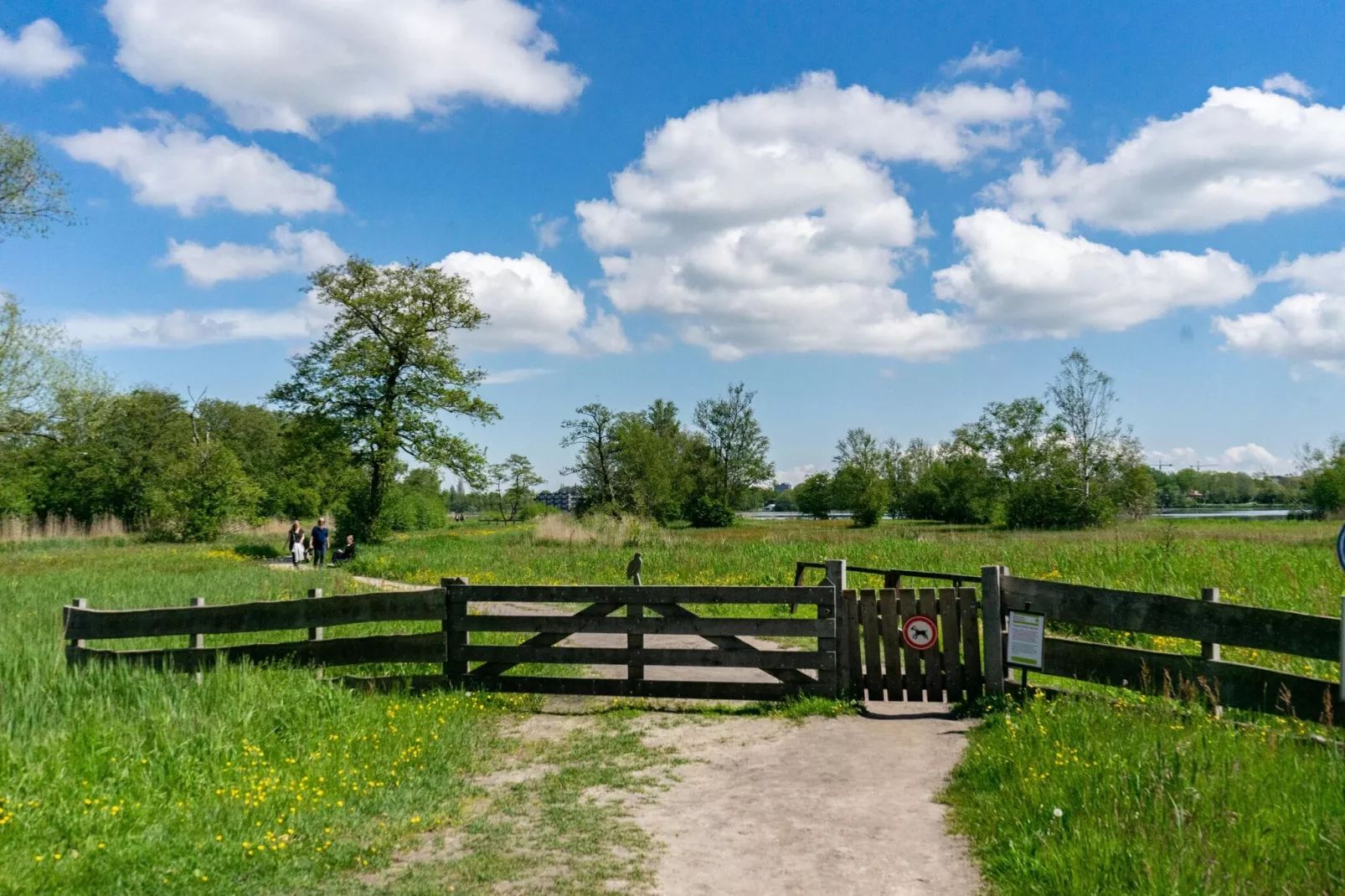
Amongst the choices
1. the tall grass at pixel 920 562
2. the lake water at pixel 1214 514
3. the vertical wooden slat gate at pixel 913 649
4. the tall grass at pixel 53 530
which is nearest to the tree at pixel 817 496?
the lake water at pixel 1214 514

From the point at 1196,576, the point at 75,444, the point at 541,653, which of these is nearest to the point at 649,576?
the point at 1196,576

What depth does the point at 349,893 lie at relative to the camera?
4.68 m

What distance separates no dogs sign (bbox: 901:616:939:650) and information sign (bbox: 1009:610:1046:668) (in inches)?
30.4

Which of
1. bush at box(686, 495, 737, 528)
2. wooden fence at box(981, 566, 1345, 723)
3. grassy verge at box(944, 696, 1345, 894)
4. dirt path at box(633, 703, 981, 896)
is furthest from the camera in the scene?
bush at box(686, 495, 737, 528)

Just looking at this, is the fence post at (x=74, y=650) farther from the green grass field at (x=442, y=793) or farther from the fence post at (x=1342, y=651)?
the fence post at (x=1342, y=651)

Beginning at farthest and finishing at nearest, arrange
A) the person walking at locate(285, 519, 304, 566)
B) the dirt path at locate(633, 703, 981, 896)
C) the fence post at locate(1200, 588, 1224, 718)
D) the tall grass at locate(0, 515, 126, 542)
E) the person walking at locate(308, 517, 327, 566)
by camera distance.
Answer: the tall grass at locate(0, 515, 126, 542) → the person walking at locate(308, 517, 327, 566) → the person walking at locate(285, 519, 304, 566) → the fence post at locate(1200, 588, 1224, 718) → the dirt path at locate(633, 703, 981, 896)

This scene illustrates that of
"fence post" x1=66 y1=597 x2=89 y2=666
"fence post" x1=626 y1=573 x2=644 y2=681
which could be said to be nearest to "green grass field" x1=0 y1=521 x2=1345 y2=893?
"fence post" x1=66 y1=597 x2=89 y2=666

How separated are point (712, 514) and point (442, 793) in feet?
245

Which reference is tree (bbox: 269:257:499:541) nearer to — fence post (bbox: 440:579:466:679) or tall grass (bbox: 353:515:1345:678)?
tall grass (bbox: 353:515:1345:678)

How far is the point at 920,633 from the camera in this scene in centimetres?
897

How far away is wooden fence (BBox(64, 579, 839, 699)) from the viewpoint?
919 cm

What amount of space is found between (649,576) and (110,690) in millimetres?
16682

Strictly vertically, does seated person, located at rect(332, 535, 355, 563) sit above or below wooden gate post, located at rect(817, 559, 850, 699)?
below

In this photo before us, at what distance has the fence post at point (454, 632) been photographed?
959 centimetres
